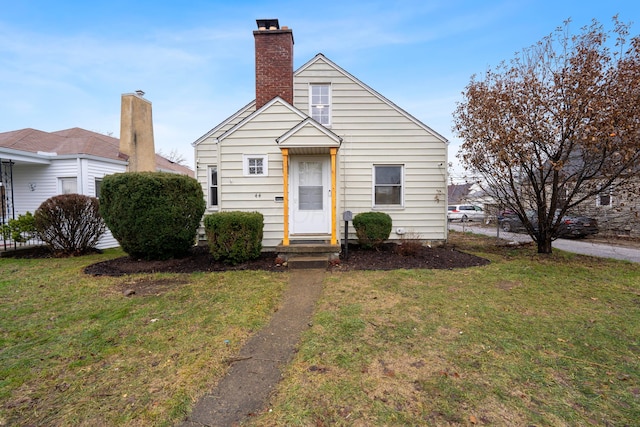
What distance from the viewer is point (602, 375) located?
2615 mm

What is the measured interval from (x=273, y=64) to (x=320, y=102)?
5.77ft

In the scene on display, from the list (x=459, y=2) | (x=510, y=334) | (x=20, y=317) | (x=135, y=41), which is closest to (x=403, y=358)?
(x=510, y=334)

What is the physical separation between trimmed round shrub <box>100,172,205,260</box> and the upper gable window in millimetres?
4423

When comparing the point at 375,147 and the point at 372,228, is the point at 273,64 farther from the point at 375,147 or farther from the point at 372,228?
the point at 372,228

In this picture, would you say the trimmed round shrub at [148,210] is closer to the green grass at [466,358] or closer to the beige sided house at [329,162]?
the beige sided house at [329,162]

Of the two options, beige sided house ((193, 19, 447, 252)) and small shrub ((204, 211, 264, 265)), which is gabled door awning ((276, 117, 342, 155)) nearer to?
beige sided house ((193, 19, 447, 252))

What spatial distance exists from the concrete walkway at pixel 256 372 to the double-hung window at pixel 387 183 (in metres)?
5.44

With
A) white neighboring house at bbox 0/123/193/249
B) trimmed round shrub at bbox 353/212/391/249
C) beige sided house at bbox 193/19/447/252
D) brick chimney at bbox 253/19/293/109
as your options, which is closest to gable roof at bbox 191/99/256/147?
beige sided house at bbox 193/19/447/252

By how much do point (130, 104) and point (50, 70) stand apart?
4.28 m

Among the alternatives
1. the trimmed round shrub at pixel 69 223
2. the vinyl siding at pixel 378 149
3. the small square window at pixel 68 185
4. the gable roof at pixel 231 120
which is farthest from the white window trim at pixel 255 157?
the small square window at pixel 68 185

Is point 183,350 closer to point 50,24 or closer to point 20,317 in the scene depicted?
point 20,317

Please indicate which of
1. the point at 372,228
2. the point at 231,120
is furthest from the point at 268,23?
the point at 372,228

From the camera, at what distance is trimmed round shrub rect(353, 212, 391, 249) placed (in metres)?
8.06

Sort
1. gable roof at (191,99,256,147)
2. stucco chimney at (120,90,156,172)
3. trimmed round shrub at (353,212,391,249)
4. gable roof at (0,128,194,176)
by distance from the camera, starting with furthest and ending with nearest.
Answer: stucco chimney at (120,90,156,172) → gable roof at (0,128,194,176) → gable roof at (191,99,256,147) → trimmed round shrub at (353,212,391,249)
